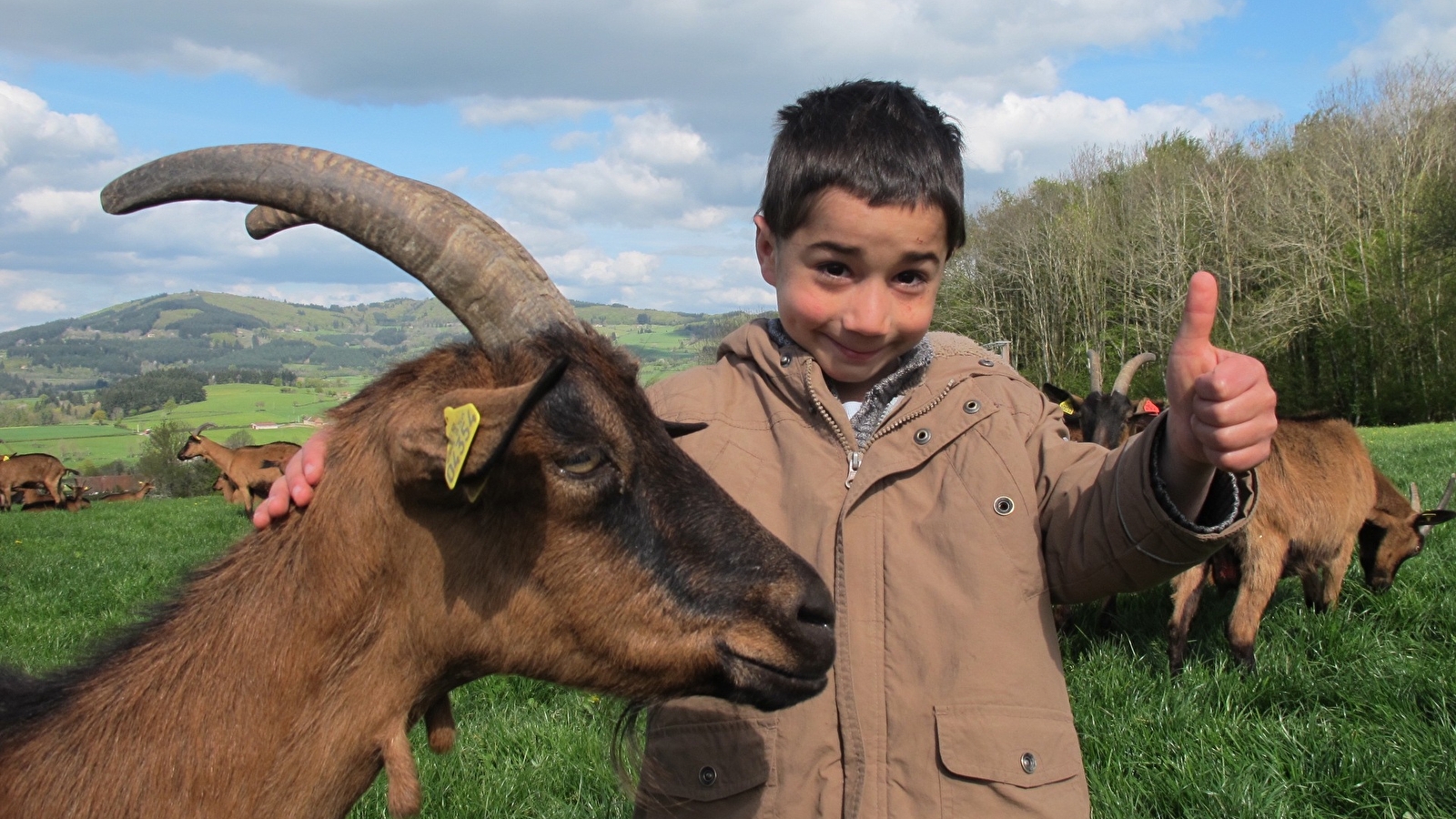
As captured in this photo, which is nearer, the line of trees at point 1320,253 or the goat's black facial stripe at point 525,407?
the goat's black facial stripe at point 525,407

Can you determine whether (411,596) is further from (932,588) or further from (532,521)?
(932,588)

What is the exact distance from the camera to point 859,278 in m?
2.50

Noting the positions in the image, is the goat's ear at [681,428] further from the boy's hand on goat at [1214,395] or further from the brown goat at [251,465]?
the brown goat at [251,465]

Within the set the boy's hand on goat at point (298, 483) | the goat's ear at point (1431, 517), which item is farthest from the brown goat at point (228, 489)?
the boy's hand on goat at point (298, 483)

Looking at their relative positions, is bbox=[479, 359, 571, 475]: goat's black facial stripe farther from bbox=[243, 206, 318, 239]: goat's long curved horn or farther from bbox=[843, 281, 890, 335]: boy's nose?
bbox=[243, 206, 318, 239]: goat's long curved horn

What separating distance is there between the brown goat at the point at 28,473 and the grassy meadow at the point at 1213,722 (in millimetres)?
36744

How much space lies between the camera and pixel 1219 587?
776cm

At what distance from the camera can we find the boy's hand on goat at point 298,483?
7.65 ft

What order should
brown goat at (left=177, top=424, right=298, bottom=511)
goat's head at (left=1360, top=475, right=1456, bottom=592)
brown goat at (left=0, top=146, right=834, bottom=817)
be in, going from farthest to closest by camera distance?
brown goat at (left=177, top=424, right=298, bottom=511) → goat's head at (left=1360, top=475, right=1456, bottom=592) → brown goat at (left=0, top=146, right=834, bottom=817)

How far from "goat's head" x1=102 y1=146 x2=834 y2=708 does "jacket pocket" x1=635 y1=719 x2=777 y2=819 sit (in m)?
0.13

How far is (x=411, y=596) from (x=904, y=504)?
1205mm

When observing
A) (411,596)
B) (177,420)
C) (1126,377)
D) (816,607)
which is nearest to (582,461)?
(411,596)

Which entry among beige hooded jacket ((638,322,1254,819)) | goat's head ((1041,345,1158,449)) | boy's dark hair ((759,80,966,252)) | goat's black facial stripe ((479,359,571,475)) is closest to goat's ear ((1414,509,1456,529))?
goat's head ((1041,345,1158,449))

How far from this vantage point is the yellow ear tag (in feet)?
6.08
